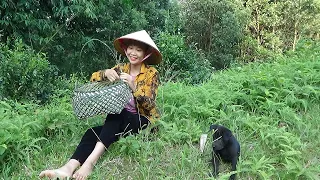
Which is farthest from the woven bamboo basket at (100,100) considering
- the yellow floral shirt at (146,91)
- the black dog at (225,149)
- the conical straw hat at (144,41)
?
the black dog at (225,149)

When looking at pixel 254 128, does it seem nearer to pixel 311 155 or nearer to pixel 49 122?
pixel 311 155

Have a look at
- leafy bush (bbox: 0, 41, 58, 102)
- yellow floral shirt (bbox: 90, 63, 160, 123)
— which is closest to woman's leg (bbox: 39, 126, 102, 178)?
yellow floral shirt (bbox: 90, 63, 160, 123)

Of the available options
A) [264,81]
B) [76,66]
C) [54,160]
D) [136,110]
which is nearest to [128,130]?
[136,110]

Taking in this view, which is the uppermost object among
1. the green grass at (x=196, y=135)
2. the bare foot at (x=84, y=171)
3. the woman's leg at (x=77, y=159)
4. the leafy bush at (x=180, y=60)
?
the woman's leg at (x=77, y=159)

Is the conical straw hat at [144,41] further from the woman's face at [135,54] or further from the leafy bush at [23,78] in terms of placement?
the leafy bush at [23,78]

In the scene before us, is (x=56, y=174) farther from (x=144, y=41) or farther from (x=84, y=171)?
(x=144, y=41)

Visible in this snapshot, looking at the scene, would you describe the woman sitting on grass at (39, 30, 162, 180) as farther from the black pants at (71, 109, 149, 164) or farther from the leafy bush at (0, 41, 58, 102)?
the leafy bush at (0, 41, 58, 102)

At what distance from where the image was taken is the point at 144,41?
3250 mm

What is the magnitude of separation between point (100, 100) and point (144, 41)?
2.34 feet

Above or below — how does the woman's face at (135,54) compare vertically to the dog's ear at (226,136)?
above

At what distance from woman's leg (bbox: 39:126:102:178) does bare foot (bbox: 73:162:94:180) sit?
62 millimetres

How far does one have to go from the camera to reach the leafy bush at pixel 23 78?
5023mm

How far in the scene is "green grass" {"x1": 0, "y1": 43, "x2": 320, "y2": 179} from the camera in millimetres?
2742

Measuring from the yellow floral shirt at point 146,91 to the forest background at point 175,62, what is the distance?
5.8 inches
